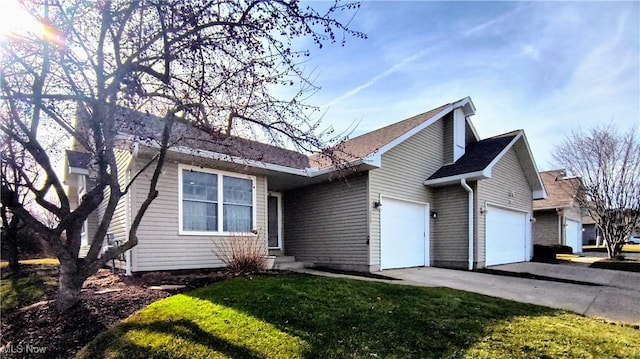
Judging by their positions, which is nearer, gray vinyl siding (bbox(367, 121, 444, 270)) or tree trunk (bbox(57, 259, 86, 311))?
tree trunk (bbox(57, 259, 86, 311))

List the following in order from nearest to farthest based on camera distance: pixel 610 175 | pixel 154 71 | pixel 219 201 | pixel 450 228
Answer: pixel 154 71
pixel 219 201
pixel 450 228
pixel 610 175

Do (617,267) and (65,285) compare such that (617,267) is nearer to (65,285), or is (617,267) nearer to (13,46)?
(65,285)

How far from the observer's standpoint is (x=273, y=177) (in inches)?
441

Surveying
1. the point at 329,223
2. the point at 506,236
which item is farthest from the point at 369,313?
the point at 506,236

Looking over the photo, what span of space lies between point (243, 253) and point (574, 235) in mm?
22993

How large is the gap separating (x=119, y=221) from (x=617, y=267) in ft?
54.2

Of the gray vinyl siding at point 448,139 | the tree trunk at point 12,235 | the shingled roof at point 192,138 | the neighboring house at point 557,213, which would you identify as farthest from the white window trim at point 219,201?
the neighboring house at point 557,213

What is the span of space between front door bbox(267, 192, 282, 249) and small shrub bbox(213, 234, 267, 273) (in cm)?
196

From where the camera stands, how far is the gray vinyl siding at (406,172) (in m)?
10.3

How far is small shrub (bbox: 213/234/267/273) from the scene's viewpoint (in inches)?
327

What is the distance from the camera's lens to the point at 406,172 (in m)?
11.6

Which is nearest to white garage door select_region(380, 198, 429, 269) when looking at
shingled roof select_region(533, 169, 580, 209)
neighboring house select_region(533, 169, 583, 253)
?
neighboring house select_region(533, 169, 583, 253)

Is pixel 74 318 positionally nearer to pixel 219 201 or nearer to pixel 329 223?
pixel 219 201

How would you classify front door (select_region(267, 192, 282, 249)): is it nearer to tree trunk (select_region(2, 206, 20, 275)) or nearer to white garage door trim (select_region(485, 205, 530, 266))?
white garage door trim (select_region(485, 205, 530, 266))
